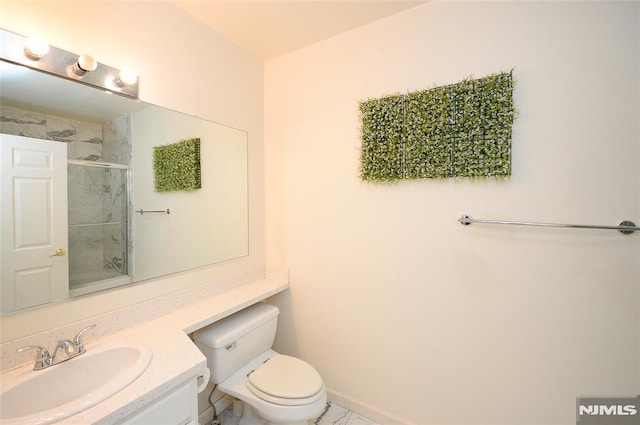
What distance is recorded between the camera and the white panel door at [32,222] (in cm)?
99

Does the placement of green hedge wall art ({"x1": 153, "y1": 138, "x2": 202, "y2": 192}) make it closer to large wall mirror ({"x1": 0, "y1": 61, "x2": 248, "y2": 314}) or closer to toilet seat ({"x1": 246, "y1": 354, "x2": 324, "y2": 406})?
large wall mirror ({"x1": 0, "y1": 61, "x2": 248, "y2": 314})

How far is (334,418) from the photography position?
176 centimetres

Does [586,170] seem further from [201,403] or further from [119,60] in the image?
[201,403]

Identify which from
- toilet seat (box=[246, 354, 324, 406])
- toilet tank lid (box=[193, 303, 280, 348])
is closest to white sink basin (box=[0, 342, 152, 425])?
toilet tank lid (box=[193, 303, 280, 348])

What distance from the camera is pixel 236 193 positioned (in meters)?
1.92

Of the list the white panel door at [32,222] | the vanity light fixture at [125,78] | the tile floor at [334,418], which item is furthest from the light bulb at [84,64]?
the tile floor at [334,418]

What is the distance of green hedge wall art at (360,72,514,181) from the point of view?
1347 millimetres

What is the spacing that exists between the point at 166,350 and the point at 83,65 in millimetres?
1199

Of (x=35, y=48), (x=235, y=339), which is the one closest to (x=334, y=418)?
(x=235, y=339)

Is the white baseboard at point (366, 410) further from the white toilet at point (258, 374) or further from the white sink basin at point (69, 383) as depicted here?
the white sink basin at point (69, 383)

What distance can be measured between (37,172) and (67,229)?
0.79 feet

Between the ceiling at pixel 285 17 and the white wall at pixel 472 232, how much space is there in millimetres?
84

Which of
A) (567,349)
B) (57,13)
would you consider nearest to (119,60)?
(57,13)

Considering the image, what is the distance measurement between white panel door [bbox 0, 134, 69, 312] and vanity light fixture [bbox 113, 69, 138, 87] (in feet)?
1.22
